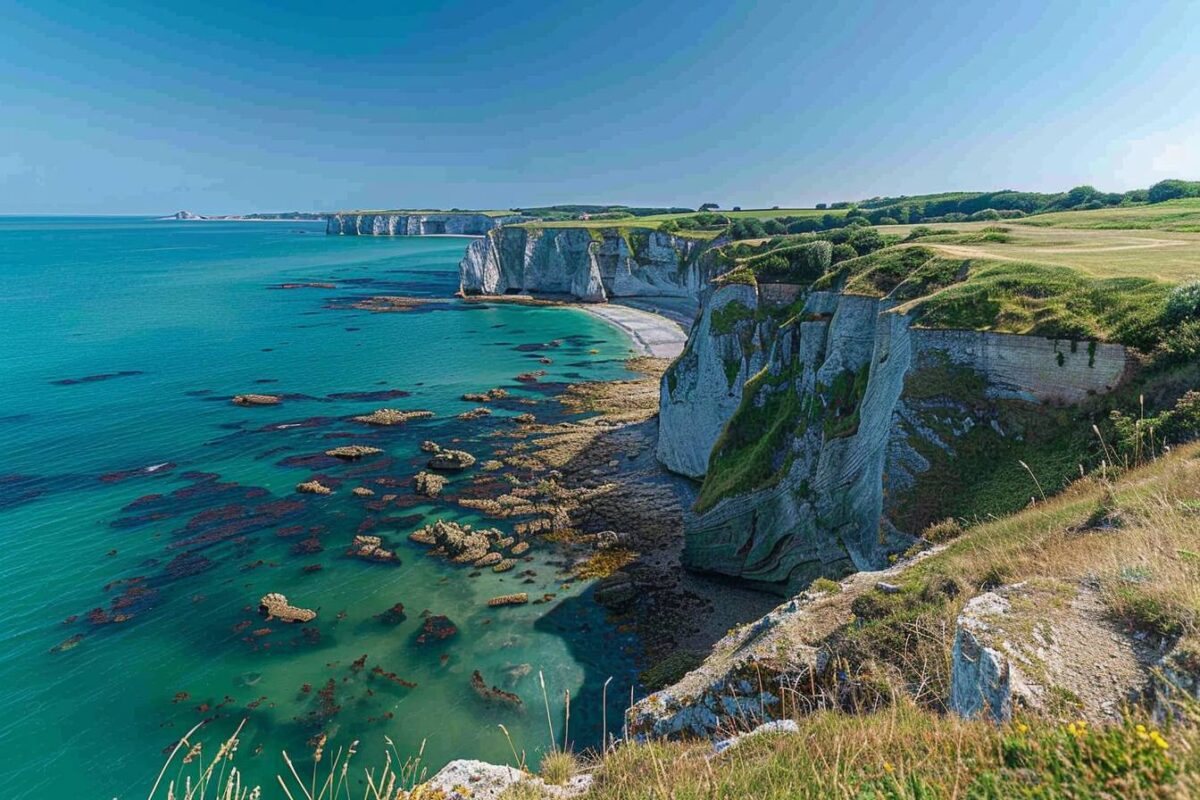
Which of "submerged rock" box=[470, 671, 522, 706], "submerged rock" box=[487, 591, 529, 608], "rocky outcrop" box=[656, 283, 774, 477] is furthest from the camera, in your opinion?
"rocky outcrop" box=[656, 283, 774, 477]


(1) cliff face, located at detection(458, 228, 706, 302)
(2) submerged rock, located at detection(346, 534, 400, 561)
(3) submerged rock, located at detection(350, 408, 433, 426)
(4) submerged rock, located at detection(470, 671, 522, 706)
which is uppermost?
(1) cliff face, located at detection(458, 228, 706, 302)

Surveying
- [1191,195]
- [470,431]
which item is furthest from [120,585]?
[1191,195]

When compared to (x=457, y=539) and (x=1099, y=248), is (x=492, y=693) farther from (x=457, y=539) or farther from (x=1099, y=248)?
(x=1099, y=248)

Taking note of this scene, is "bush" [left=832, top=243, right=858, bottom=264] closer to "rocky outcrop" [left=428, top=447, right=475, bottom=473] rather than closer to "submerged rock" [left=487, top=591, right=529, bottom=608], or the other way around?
"submerged rock" [left=487, top=591, right=529, bottom=608]

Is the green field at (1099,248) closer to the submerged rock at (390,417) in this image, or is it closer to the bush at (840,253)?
the bush at (840,253)

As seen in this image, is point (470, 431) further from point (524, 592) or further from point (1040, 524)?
point (1040, 524)

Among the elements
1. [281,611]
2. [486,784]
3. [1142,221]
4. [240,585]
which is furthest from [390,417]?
[1142,221]

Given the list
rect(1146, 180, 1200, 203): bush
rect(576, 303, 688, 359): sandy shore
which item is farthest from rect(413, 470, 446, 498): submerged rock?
rect(1146, 180, 1200, 203): bush
